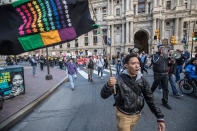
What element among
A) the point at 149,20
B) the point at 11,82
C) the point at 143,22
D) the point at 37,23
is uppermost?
the point at 149,20

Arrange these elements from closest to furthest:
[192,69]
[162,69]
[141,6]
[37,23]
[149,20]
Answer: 1. [37,23]
2. [162,69]
3. [192,69]
4. [149,20]
5. [141,6]

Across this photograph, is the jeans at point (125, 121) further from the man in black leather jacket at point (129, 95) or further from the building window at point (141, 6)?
the building window at point (141, 6)

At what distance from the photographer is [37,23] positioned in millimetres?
2027

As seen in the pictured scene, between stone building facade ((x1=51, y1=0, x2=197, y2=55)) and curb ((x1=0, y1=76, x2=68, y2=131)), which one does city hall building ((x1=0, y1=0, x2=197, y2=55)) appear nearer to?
stone building facade ((x1=51, y1=0, x2=197, y2=55))

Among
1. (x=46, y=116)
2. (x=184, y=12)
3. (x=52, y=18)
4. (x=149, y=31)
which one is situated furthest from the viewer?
(x=149, y=31)

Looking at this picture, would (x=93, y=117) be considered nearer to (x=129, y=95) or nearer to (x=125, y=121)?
(x=125, y=121)

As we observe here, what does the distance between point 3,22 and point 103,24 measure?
3856 cm

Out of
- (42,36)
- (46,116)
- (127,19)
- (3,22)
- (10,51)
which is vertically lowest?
(46,116)

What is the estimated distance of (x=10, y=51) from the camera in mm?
1904

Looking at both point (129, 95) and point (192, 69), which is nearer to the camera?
point (129, 95)

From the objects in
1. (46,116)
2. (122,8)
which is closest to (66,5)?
(46,116)

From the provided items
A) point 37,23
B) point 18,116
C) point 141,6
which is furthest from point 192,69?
point 141,6

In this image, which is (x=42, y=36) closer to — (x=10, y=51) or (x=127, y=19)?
(x=10, y=51)

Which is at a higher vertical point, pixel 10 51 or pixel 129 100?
pixel 10 51
